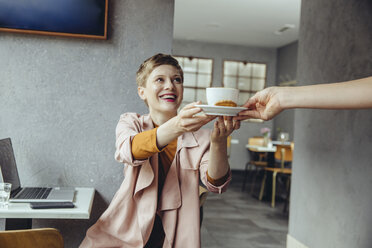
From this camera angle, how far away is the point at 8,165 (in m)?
1.72

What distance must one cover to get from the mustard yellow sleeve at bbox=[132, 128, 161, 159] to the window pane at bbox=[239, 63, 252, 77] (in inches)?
327

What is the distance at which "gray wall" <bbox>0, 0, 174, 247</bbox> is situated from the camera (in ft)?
6.39

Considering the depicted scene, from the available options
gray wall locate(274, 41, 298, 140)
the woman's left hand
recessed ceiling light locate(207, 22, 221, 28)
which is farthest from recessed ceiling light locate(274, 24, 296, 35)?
the woman's left hand

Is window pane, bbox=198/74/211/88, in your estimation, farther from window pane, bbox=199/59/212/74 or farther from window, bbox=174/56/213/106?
window pane, bbox=199/59/212/74

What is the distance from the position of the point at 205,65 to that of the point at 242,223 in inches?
220

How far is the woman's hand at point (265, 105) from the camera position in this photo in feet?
3.54

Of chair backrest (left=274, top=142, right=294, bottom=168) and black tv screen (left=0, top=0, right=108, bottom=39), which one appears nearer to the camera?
black tv screen (left=0, top=0, right=108, bottom=39)

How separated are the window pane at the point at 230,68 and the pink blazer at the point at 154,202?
7.92m

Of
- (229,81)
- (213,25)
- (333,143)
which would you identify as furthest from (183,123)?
(229,81)

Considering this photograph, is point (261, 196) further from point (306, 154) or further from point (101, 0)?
point (101, 0)

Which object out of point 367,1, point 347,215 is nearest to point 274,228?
point 347,215

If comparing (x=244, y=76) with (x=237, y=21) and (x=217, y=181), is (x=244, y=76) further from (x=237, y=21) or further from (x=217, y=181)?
(x=217, y=181)

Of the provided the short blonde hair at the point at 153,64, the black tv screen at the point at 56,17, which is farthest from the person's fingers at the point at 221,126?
the black tv screen at the point at 56,17

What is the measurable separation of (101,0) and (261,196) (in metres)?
4.55
